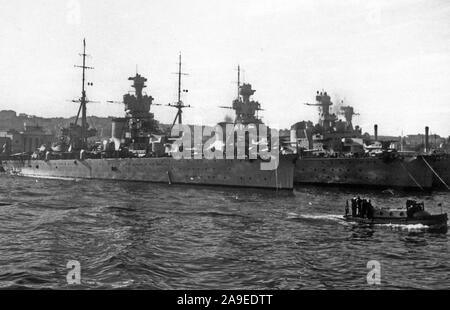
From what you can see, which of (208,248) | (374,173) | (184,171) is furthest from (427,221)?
(184,171)

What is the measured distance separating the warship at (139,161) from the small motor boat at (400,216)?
14.3 meters

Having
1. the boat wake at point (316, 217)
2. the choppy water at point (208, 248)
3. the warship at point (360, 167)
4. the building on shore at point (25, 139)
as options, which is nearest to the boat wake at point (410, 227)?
the choppy water at point (208, 248)

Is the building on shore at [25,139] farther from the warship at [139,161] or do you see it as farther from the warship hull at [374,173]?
the warship hull at [374,173]

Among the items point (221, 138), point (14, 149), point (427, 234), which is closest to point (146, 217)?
point (427, 234)

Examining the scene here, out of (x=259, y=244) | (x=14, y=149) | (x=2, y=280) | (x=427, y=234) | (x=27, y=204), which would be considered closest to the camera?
(x=2, y=280)

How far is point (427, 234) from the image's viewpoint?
17938 millimetres

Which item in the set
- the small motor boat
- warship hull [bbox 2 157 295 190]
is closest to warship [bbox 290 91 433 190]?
warship hull [bbox 2 157 295 190]

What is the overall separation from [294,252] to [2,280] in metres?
9.13

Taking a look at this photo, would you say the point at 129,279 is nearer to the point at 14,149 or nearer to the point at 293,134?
the point at 293,134

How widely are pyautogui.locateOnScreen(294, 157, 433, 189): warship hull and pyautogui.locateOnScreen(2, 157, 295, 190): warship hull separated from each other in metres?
8.89

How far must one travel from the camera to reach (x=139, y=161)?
4316 centimetres

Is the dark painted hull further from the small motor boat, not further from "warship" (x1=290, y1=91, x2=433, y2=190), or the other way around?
"warship" (x1=290, y1=91, x2=433, y2=190)

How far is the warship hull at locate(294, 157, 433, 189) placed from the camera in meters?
39.5
